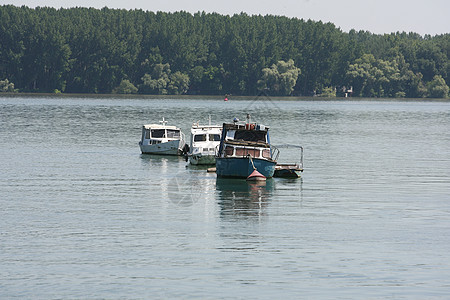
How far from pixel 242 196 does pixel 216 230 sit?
14.1m

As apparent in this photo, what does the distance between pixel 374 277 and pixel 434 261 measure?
4.75 m

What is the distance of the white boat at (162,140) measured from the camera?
92250mm

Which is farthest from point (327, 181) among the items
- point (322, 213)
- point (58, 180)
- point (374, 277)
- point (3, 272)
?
point (3, 272)

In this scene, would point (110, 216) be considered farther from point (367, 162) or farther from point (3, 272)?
point (367, 162)

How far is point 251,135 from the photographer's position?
72125 mm

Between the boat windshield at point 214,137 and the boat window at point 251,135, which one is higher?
the boat window at point 251,135

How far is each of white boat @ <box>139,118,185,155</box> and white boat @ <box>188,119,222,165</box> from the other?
32.7 ft

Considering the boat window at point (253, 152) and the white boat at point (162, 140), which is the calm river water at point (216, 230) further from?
the white boat at point (162, 140)

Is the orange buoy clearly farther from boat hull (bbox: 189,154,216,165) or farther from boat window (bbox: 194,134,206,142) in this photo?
boat window (bbox: 194,134,206,142)

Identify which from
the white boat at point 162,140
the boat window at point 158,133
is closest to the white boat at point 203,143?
the white boat at point 162,140

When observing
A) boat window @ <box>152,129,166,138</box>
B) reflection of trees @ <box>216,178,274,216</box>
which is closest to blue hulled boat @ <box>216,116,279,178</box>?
reflection of trees @ <box>216,178,274,216</box>

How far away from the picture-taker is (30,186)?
63.9 meters

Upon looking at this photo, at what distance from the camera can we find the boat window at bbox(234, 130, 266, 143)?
71938 mm

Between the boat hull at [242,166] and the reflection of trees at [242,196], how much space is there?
617mm
